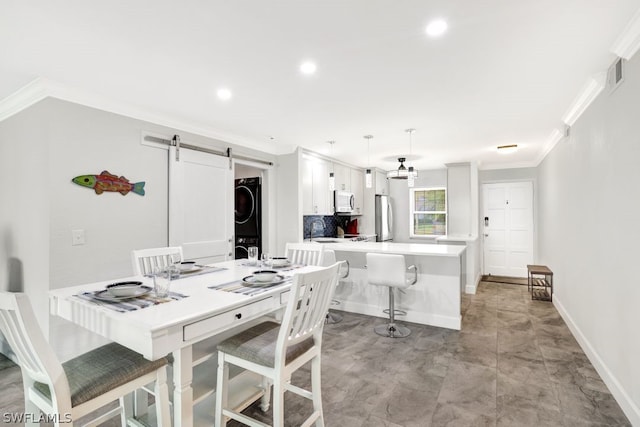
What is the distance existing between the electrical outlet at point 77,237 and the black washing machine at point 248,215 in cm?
235

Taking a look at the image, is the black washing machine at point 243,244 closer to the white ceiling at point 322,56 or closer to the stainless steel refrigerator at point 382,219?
the white ceiling at point 322,56

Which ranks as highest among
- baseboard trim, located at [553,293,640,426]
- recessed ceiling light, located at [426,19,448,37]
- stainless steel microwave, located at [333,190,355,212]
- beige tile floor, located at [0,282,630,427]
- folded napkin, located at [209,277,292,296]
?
recessed ceiling light, located at [426,19,448,37]

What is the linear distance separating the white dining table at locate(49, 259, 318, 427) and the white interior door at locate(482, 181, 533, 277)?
613 centimetres

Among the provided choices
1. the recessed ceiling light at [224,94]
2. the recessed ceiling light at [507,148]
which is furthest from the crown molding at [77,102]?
the recessed ceiling light at [507,148]

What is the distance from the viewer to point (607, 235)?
7.87 feet

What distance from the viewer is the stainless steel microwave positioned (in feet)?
18.4

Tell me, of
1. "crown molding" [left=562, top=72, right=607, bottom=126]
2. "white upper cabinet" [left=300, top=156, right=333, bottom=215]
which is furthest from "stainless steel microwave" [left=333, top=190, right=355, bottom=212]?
"crown molding" [left=562, top=72, right=607, bottom=126]

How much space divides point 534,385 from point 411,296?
5.13 feet

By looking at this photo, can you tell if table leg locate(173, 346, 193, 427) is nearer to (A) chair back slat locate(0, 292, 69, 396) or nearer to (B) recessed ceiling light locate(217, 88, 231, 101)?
(A) chair back slat locate(0, 292, 69, 396)

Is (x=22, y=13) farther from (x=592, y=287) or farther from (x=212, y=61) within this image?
(x=592, y=287)

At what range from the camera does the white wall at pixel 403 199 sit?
7398mm

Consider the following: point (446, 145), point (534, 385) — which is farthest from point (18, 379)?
point (446, 145)

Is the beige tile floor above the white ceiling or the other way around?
the other way around

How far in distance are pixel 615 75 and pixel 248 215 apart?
429 cm
